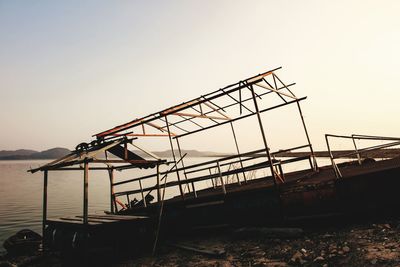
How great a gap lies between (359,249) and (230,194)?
12.1ft

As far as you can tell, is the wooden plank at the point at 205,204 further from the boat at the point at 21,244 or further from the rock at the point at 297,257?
the boat at the point at 21,244

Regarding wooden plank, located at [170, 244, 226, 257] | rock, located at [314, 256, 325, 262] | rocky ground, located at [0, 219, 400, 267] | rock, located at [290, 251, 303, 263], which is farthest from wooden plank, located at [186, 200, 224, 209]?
rock, located at [314, 256, 325, 262]

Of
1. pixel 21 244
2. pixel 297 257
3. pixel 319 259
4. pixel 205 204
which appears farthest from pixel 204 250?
pixel 21 244

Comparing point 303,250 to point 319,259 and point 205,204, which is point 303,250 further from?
point 205,204

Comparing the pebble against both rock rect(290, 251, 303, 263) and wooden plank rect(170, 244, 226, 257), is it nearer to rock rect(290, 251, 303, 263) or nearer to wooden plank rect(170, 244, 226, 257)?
rock rect(290, 251, 303, 263)

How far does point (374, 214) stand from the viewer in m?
6.42

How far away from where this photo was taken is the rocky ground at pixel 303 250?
4.88m

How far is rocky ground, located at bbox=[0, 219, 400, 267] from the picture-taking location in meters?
4.88

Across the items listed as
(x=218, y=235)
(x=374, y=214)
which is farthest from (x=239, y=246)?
(x=374, y=214)

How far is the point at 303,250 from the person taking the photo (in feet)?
18.8

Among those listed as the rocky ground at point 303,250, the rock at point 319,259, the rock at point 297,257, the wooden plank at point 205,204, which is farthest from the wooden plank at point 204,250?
the rock at point 319,259

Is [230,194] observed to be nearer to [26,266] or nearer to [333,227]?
[333,227]

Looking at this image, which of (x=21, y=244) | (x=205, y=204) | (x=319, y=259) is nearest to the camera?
(x=319, y=259)

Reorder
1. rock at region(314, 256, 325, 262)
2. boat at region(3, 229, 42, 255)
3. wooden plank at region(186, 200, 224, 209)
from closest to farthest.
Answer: rock at region(314, 256, 325, 262), wooden plank at region(186, 200, 224, 209), boat at region(3, 229, 42, 255)
